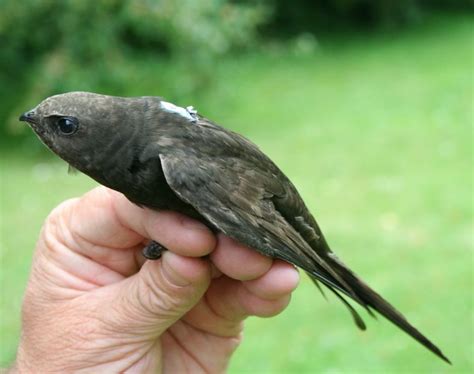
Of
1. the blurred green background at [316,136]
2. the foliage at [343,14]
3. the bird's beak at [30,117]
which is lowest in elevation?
the foliage at [343,14]

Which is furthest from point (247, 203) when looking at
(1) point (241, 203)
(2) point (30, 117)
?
(2) point (30, 117)

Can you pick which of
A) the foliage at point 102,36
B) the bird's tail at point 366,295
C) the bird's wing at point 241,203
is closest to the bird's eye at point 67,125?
the bird's wing at point 241,203

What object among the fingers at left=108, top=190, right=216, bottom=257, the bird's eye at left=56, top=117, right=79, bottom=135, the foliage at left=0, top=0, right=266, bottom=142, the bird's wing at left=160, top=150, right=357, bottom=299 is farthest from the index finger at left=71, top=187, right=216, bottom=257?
the foliage at left=0, top=0, right=266, bottom=142

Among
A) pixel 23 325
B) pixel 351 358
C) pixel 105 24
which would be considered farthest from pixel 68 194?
pixel 23 325

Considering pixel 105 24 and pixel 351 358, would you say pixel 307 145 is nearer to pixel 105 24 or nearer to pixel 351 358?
pixel 105 24

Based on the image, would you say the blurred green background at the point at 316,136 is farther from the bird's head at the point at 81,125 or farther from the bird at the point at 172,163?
the bird's head at the point at 81,125

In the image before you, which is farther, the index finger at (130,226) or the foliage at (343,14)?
the foliage at (343,14)

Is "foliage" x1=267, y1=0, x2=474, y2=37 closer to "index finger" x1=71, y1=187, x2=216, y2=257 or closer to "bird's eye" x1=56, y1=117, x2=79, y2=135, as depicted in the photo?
"index finger" x1=71, y1=187, x2=216, y2=257
